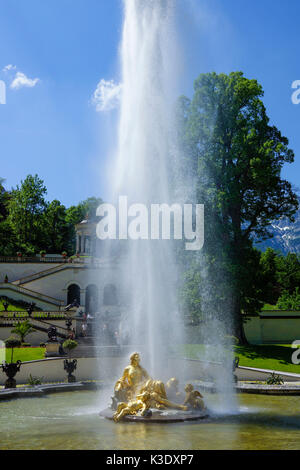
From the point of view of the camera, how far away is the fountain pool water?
392 inches

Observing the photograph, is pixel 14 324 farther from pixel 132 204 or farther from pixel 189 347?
pixel 132 204

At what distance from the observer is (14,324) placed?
3553cm

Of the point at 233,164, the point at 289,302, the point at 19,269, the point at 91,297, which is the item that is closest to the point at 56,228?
the point at 19,269

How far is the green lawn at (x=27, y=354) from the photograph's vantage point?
26.0 meters

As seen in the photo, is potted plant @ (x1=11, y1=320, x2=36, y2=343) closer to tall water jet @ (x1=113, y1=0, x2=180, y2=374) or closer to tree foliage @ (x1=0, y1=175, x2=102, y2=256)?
tall water jet @ (x1=113, y1=0, x2=180, y2=374)

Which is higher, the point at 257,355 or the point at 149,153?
the point at 149,153

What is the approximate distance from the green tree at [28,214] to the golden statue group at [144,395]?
60969 millimetres

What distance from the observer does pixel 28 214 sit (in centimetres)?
7444

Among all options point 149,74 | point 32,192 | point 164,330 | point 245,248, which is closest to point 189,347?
point 245,248

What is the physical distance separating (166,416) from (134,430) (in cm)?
140

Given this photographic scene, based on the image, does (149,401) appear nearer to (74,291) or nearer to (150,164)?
(150,164)

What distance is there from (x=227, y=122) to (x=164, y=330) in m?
22.1

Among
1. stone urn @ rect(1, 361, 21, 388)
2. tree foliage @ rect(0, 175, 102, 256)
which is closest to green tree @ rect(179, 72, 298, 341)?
stone urn @ rect(1, 361, 21, 388)

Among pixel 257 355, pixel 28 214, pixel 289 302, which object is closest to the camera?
pixel 257 355
